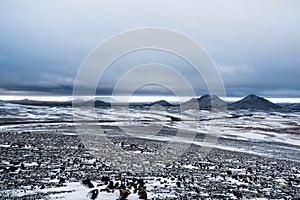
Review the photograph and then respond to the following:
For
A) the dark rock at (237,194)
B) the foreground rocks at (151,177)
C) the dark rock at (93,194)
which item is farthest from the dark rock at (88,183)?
the dark rock at (237,194)

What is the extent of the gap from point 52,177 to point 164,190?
5.50 m

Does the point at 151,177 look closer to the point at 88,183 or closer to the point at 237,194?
the point at 88,183

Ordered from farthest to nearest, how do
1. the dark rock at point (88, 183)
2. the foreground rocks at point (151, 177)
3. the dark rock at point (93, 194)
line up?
the dark rock at point (88, 183), the foreground rocks at point (151, 177), the dark rock at point (93, 194)

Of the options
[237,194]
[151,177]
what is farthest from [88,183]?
[237,194]

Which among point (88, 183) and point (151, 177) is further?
point (151, 177)

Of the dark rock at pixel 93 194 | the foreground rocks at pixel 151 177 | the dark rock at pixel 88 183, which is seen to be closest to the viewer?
the dark rock at pixel 93 194

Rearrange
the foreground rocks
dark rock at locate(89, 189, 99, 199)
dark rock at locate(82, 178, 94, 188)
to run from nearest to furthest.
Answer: dark rock at locate(89, 189, 99, 199), the foreground rocks, dark rock at locate(82, 178, 94, 188)

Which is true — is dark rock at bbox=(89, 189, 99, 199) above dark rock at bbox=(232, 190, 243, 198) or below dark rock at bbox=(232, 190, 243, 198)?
above

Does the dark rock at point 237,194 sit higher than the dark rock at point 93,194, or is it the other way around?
the dark rock at point 93,194

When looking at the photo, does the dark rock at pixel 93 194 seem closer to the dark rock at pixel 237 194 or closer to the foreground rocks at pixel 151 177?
the foreground rocks at pixel 151 177

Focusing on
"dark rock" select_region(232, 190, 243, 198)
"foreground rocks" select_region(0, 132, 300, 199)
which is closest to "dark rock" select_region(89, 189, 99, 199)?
"foreground rocks" select_region(0, 132, 300, 199)

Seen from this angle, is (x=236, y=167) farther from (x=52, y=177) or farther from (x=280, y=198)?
(x=52, y=177)

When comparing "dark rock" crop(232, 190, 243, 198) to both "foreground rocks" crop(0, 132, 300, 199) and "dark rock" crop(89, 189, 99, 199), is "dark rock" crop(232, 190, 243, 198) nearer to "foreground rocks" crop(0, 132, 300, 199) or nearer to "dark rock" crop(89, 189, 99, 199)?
"foreground rocks" crop(0, 132, 300, 199)

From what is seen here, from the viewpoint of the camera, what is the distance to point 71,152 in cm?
2656
